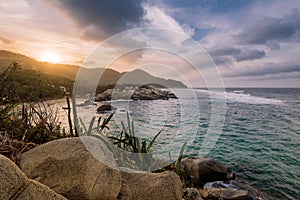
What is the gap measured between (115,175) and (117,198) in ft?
1.20

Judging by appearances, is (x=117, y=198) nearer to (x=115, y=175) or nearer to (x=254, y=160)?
(x=115, y=175)

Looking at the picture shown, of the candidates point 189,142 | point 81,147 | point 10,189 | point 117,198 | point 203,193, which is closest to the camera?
point 10,189

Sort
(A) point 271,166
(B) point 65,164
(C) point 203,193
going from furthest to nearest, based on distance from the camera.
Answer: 1. (A) point 271,166
2. (C) point 203,193
3. (B) point 65,164

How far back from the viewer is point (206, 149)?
14.5m

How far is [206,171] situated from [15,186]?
8858 mm

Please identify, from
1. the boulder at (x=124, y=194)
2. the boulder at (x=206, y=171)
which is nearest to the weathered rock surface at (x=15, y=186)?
the boulder at (x=124, y=194)

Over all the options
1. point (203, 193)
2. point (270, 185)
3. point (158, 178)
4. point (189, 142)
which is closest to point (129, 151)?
point (158, 178)

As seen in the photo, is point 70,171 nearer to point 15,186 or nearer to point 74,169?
point 74,169

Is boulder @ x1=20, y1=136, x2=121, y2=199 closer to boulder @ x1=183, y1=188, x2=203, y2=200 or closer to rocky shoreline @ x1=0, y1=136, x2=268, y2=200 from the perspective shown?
rocky shoreline @ x1=0, y1=136, x2=268, y2=200

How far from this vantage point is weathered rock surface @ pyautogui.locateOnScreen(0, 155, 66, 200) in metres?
1.91

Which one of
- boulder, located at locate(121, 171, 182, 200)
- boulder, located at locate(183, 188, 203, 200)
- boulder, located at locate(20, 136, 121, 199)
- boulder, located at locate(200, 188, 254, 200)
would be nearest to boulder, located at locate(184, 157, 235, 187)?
boulder, located at locate(200, 188, 254, 200)

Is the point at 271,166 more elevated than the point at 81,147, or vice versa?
the point at 81,147

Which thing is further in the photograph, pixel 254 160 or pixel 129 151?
pixel 254 160

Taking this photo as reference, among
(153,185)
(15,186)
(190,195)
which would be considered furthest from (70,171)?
(190,195)
